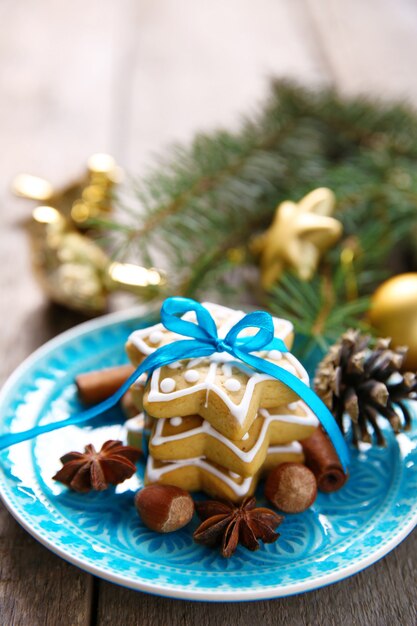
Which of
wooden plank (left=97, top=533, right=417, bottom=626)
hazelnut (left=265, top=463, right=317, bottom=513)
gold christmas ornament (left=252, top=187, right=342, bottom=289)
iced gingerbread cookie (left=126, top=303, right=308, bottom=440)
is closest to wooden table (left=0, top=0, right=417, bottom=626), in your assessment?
wooden plank (left=97, top=533, right=417, bottom=626)

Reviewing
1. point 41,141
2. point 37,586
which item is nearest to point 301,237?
point 37,586

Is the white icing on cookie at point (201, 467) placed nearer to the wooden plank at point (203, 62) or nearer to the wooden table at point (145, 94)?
the wooden table at point (145, 94)

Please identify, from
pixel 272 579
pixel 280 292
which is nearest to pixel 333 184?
pixel 280 292

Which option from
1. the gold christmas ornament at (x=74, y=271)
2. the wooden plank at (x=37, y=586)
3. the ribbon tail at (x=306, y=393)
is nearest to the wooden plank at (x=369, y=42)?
the gold christmas ornament at (x=74, y=271)

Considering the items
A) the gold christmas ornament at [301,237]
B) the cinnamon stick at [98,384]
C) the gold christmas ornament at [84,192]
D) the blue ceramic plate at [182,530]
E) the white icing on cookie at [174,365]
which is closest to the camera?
the blue ceramic plate at [182,530]

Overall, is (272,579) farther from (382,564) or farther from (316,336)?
(316,336)

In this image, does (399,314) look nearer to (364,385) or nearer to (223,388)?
(364,385)

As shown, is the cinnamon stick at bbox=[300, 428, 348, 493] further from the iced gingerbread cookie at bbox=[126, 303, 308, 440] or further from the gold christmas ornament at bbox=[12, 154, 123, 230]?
the gold christmas ornament at bbox=[12, 154, 123, 230]
